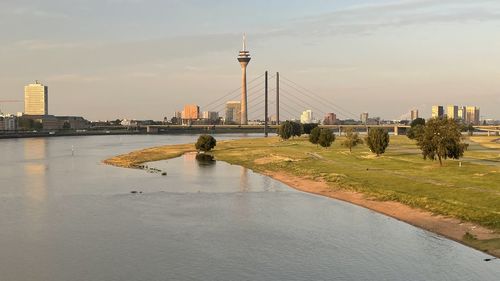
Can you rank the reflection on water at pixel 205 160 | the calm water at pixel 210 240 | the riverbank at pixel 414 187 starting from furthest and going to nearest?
the reflection on water at pixel 205 160 → the riverbank at pixel 414 187 → the calm water at pixel 210 240

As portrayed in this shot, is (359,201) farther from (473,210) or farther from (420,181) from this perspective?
(473,210)

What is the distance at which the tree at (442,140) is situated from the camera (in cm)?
6250

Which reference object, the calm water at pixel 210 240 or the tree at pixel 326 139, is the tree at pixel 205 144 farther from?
the calm water at pixel 210 240

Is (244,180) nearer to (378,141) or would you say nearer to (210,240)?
(378,141)

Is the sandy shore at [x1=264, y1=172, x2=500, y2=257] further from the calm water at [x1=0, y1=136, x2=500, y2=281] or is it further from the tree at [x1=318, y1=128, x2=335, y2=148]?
the tree at [x1=318, y1=128, x2=335, y2=148]

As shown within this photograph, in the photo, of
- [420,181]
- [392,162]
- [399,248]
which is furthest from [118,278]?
[392,162]

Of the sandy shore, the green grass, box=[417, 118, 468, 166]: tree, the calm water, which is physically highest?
box=[417, 118, 468, 166]: tree

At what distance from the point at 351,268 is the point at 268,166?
170 ft

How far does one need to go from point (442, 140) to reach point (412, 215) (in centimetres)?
2625

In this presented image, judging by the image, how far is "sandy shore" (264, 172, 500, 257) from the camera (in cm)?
3309

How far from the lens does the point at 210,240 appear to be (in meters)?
32.4

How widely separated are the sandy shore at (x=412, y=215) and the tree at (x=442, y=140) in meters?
15.5

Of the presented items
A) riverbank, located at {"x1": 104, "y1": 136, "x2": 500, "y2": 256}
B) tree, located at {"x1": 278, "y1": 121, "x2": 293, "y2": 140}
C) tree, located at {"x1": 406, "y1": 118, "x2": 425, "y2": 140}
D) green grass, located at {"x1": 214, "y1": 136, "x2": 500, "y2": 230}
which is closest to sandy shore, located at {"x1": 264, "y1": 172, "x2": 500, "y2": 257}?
riverbank, located at {"x1": 104, "y1": 136, "x2": 500, "y2": 256}

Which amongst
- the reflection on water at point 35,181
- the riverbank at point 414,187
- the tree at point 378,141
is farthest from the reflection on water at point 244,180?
the tree at point 378,141
